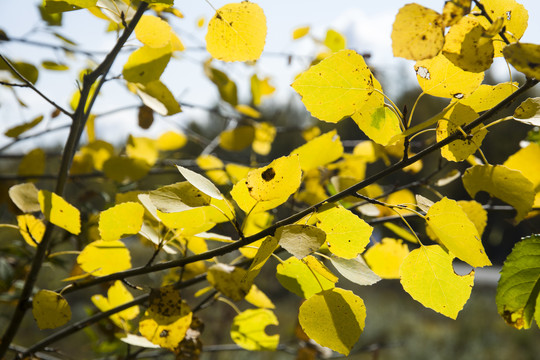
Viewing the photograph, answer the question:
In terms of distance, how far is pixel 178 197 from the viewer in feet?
1.03

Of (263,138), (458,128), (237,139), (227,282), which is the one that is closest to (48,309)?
(227,282)

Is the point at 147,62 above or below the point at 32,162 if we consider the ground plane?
above

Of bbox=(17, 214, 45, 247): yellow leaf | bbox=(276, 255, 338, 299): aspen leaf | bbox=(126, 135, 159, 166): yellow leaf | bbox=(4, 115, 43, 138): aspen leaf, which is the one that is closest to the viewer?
bbox=(276, 255, 338, 299): aspen leaf

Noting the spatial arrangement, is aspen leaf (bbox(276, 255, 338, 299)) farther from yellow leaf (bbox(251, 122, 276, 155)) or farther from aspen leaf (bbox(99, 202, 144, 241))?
yellow leaf (bbox(251, 122, 276, 155))

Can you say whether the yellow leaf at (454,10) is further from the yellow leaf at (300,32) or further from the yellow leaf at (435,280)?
the yellow leaf at (300,32)

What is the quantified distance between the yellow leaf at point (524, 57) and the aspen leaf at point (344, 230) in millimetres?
136

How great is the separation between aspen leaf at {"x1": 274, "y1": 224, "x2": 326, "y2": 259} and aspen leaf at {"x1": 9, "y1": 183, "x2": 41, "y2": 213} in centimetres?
31

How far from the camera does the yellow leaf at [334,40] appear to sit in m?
0.76

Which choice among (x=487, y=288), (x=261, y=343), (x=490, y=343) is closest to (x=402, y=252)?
(x=261, y=343)

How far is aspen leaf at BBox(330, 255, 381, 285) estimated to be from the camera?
1.02 feet

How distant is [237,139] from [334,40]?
279 mm

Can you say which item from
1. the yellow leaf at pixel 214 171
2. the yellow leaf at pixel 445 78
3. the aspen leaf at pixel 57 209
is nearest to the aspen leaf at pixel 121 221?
the aspen leaf at pixel 57 209

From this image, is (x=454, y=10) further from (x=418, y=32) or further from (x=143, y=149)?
(x=143, y=149)

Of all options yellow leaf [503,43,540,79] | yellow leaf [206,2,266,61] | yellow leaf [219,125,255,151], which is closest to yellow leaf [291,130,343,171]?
yellow leaf [206,2,266,61]
